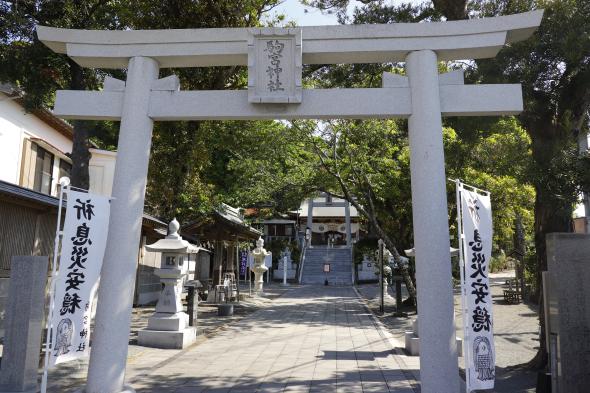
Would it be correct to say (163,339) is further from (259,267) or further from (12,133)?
(259,267)

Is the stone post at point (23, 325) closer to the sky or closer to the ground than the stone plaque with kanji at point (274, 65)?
closer to the ground

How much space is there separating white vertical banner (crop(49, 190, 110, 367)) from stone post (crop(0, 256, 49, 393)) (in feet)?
3.90

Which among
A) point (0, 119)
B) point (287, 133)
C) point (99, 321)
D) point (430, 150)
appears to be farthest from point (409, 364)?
point (0, 119)

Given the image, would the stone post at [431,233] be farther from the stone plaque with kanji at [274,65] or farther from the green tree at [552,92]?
the green tree at [552,92]

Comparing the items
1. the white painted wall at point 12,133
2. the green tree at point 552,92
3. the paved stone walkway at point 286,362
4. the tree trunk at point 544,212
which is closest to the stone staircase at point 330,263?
the paved stone walkway at point 286,362

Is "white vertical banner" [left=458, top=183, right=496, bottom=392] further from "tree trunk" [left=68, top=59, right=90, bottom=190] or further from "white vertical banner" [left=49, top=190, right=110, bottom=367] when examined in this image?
"tree trunk" [left=68, top=59, right=90, bottom=190]

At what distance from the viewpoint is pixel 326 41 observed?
21.9 feet

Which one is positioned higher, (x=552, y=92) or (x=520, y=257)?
(x=552, y=92)

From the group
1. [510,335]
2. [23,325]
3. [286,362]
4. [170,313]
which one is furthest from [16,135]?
[510,335]

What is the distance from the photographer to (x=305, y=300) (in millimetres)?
23359

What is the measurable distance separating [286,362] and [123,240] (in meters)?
4.57

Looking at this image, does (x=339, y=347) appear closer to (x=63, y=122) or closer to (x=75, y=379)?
(x=75, y=379)

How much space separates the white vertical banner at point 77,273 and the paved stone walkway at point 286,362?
1.84 m

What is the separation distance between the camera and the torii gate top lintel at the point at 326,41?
254 inches
